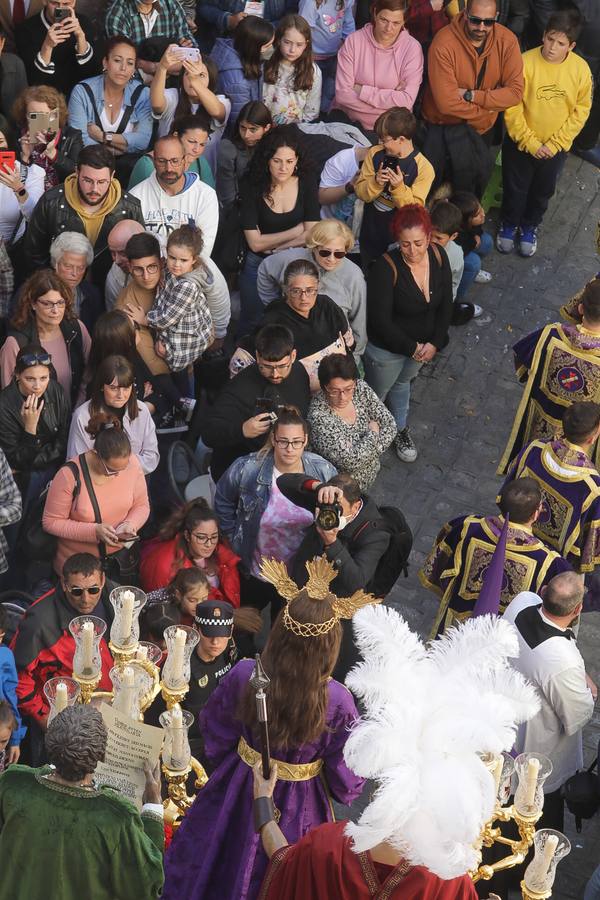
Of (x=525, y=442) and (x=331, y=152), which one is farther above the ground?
(x=331, y=152)

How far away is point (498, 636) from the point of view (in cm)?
366

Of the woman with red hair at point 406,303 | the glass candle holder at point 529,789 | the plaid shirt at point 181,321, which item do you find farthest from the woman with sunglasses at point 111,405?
the glass candle holder at point 529,789

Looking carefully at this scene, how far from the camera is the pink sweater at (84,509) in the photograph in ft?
22.2

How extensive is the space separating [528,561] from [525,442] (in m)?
1.65

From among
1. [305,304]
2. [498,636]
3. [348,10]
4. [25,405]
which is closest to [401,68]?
[348,10]

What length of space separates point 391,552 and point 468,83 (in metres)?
3.89

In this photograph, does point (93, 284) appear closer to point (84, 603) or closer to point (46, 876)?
point (84, 603)

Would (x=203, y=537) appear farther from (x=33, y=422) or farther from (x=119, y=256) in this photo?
(x=119, y=256)

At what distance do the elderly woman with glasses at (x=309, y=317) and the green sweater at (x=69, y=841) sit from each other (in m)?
3.78

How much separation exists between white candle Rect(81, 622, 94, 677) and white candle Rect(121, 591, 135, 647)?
0.34ft

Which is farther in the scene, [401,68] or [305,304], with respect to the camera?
[401,68]

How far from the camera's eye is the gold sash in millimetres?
4387

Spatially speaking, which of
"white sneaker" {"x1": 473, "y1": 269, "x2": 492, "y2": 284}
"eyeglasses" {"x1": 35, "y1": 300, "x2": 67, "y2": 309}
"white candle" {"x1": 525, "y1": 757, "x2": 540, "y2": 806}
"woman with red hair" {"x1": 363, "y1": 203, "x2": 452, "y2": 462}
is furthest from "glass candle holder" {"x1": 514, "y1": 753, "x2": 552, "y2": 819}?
"white sneaker" {"x1": 473, "y1": 269, "x2": 492, "y2": 284}

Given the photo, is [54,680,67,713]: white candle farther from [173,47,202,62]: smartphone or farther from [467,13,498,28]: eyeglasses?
[467,13,498,28]: eyeglasses
